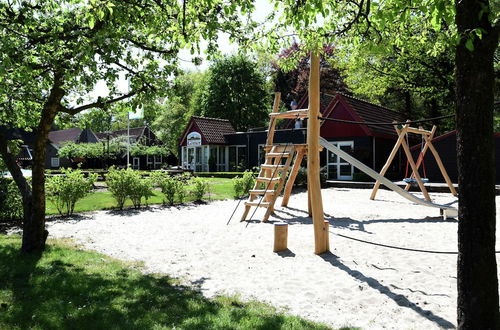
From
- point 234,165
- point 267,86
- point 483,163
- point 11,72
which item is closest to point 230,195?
point 11,72

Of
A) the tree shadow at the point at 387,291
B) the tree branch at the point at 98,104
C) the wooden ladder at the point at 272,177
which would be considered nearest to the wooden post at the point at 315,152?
the tree shadow at the point at 387,291

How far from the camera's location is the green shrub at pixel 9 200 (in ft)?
34.0

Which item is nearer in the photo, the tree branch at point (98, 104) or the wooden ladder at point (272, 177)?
the tree branch at point (98, 104)

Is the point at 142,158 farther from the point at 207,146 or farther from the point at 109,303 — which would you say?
the point at 109,303

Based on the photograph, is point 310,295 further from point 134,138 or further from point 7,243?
point 134,138

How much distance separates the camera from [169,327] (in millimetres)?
3834

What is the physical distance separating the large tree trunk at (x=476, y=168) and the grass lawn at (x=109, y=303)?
4.88 ft

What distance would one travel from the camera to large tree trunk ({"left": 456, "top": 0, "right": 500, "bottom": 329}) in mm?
3104

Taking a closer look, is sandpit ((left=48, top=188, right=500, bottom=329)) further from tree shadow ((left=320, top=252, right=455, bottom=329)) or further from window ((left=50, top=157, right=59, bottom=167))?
window ((left=50, top=157, right=59, bottom=167))

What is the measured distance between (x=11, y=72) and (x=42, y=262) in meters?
3.14

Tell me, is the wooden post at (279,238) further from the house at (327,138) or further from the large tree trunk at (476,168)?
the house at (327,138)

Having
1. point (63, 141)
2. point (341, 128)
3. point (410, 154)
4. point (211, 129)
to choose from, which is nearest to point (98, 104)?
point (410, 154)

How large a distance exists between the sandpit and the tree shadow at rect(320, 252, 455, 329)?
11mm

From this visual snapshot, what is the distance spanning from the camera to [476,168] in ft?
10.2
